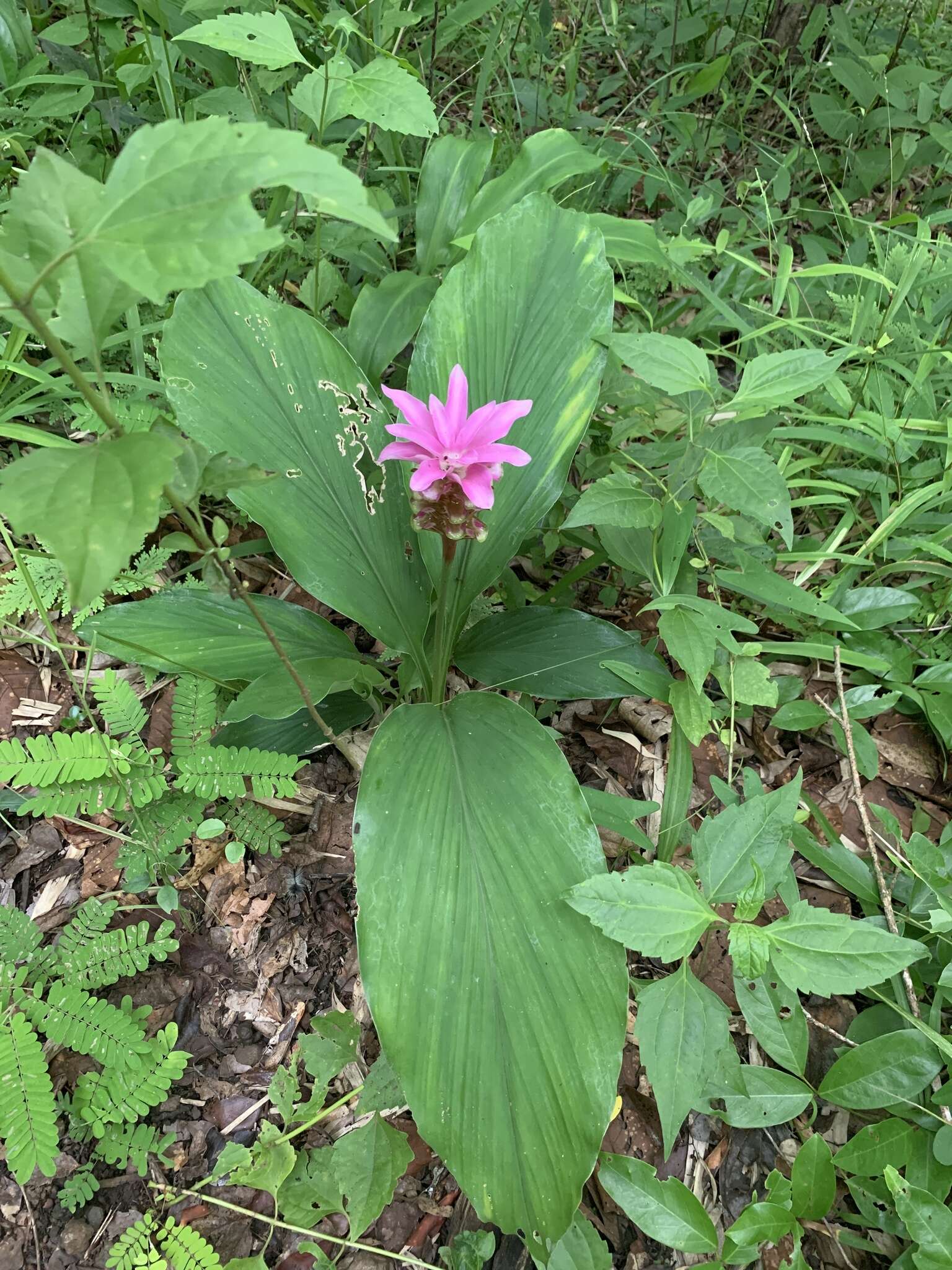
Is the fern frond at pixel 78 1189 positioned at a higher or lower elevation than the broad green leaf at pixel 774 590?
lower

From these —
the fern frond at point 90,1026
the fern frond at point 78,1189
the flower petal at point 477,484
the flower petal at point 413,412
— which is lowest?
the fern frond at point 78,1189

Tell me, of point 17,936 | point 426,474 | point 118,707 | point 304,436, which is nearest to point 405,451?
point 426,474

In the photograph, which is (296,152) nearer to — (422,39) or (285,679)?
(285,679)

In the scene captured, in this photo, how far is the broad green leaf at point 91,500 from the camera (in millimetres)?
539

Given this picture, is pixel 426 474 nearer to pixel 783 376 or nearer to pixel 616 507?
pixel 616 507

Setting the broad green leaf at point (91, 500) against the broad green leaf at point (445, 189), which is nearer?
the broad green leaf at point (91, 500)

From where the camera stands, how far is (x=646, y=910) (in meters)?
1.02

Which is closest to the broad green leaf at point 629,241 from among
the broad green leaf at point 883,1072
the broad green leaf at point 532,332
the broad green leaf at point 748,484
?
the broad green leaf at point 532,332

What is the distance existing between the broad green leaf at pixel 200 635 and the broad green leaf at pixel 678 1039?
77cm

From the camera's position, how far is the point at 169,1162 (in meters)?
1.18

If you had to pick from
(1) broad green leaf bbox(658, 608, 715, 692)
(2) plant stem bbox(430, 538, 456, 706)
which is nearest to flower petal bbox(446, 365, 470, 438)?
(2) plant stem bbox(430, 538, 456, 706)

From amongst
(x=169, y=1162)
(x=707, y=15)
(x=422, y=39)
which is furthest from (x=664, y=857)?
(x=707, y=15)

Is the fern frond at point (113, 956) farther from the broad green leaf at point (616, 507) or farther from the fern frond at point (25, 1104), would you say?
the broad green leaf at point (616, 507)

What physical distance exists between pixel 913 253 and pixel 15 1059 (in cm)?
231
